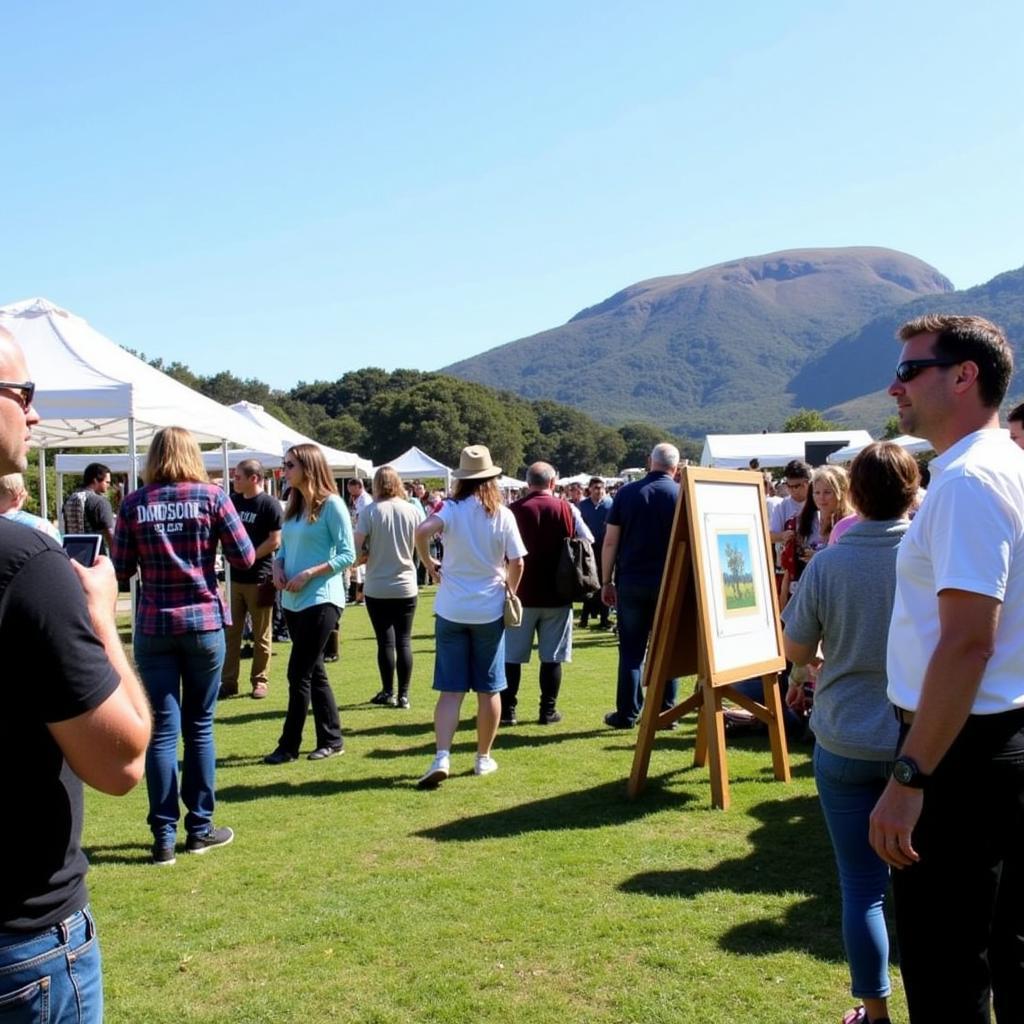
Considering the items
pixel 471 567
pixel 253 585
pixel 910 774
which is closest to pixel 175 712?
pixel 471 567

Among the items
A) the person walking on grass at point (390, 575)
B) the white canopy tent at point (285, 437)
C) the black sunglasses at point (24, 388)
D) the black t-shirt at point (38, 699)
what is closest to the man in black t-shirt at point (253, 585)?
the person walking on grass at point (390, 575)

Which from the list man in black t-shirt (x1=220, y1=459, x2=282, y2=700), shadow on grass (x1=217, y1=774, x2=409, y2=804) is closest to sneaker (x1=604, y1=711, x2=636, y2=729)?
shadow on grass (x1=217, y1=774, x2=409, y2=804)

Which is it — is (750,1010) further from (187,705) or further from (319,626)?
(319,626)

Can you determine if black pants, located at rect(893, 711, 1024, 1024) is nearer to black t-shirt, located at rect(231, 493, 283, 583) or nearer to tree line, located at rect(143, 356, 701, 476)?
black t-shirt, located at rect(231, 493, 283, 583)

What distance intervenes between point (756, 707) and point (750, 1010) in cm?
288

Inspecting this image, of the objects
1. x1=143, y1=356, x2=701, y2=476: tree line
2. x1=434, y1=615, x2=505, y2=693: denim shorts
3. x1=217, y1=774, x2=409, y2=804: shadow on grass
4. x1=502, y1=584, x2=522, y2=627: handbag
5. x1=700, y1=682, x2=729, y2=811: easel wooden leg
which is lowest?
x1=217, y1=774, x2=409, y2=804: shadow on grass

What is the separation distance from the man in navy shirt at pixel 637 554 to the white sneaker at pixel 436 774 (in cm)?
199

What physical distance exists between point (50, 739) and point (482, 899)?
337 cm

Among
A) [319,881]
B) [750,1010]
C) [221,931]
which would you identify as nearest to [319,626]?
[319,881]

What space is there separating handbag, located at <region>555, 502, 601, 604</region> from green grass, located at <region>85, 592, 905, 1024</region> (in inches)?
64.5

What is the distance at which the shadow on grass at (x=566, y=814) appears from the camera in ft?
18.5

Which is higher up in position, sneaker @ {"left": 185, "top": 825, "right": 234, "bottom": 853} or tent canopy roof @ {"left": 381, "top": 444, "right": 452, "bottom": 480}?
tent canopy roof @ {"left": 381, "top": 444, "right": 452, "bottom": 480}

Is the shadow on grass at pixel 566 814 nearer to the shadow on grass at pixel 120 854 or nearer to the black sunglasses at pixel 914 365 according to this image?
the shadow on grass at pixel 120 854

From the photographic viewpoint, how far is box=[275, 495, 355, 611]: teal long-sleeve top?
705cm
